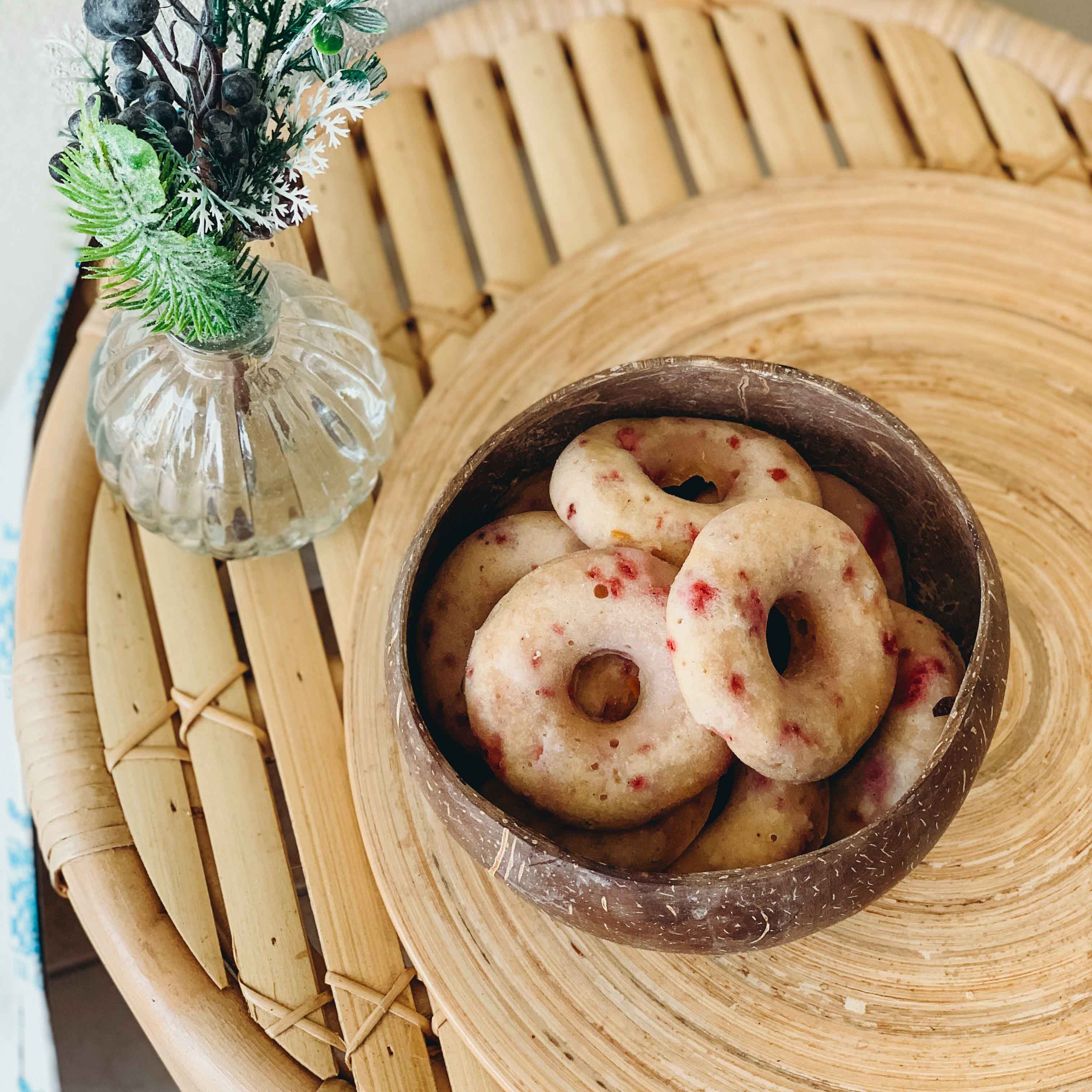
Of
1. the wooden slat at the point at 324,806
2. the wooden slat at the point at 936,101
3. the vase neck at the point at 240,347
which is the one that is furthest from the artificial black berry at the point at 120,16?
the wooden slat at the point at 936,101

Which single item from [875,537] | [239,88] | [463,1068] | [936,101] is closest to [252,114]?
[239,88]

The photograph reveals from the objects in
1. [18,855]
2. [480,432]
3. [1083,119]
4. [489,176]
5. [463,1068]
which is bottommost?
[463,1068]

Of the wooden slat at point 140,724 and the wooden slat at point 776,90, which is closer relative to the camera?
the wooden slat at point 140,724

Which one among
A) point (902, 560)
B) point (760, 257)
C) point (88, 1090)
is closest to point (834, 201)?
point (760, 257)

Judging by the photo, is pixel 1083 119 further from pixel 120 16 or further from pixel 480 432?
pixel 120 16

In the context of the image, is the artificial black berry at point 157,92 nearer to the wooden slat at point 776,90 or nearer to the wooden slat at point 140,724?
the wooden slat at point 140,724

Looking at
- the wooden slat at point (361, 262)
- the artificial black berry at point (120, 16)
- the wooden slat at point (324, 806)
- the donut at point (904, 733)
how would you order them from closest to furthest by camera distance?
the artificial black berry at point (120, 16) → the donut at point (904, 733) → the wooden slat at point (324, 806) → the wooden slat at point (361, 262)

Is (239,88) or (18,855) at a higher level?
(239,88)

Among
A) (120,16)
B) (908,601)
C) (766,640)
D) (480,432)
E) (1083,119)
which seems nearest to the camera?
(120,16)
